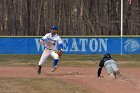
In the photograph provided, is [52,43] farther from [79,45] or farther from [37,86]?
[79,45]

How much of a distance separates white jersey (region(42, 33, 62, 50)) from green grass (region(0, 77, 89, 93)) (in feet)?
8.45

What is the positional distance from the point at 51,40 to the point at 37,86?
4.22 metres

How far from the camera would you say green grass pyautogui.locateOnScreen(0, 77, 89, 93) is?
11.8 m

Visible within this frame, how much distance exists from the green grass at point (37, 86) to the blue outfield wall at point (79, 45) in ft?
46.5

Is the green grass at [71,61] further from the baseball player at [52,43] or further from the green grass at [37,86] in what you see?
the green grass at [37,86]

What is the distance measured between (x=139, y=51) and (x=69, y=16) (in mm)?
6338

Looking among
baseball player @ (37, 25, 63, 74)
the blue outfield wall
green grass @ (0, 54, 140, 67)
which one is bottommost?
green grass @ (0, 54, 140, 67)

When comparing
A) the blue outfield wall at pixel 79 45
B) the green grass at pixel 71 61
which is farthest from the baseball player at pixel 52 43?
the blue outfield wall at pixel 79 45

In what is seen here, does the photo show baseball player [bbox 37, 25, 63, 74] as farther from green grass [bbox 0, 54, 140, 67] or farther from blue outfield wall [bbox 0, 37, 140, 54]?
blue outfield wall [bbox 0, 37, 140, 54]

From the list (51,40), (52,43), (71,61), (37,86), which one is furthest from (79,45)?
(37,86)

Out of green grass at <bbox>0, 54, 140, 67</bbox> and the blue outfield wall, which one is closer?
green grass at <bbox>0, 54, 140, 67</bbox>

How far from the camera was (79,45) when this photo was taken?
1130 inches

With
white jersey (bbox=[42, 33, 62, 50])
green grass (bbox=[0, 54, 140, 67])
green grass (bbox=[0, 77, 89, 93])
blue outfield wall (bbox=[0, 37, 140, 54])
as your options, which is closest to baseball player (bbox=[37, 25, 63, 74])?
white jersey (bbox=[42, 33, 62, 50])

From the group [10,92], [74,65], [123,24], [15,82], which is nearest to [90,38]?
[123,24]
